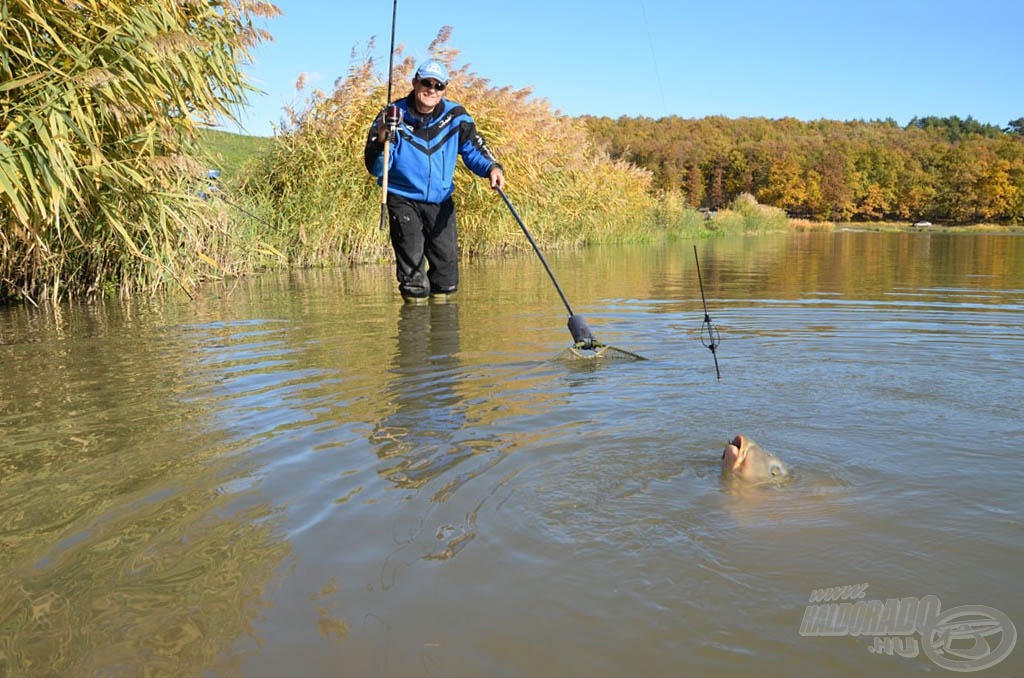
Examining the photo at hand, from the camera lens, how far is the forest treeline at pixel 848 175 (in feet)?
218

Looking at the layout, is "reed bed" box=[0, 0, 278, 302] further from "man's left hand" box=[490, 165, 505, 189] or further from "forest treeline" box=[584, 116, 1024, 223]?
"forest treeline" box=[584, 116, 1024, 223]

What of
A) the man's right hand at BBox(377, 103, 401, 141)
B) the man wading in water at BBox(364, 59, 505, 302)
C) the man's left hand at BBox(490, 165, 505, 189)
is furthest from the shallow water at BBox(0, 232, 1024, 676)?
the man wading in water at BBox(364, 59, 505, 302)

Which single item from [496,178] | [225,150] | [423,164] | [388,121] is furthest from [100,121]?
[225,150]

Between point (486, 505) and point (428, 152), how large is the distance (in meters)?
4.80

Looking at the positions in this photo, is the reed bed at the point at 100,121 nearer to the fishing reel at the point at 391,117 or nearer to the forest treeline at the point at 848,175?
the fishing reel at the point at 391,117

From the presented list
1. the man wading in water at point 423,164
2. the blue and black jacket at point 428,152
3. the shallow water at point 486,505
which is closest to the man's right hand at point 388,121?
the man wading in water at point 423,164

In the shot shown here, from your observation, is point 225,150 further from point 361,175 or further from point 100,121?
point 100,121

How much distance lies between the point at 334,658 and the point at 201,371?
3.23m

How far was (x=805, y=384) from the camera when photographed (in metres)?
3.98

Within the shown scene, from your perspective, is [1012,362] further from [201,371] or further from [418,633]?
[201,371]

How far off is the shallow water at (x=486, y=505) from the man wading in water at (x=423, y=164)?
194 cm

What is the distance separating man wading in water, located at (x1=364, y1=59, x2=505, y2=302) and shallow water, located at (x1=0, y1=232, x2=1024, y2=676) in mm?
1939

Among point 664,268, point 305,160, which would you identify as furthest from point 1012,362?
Result: point 305,160

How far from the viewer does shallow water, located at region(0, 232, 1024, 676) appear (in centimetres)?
164
